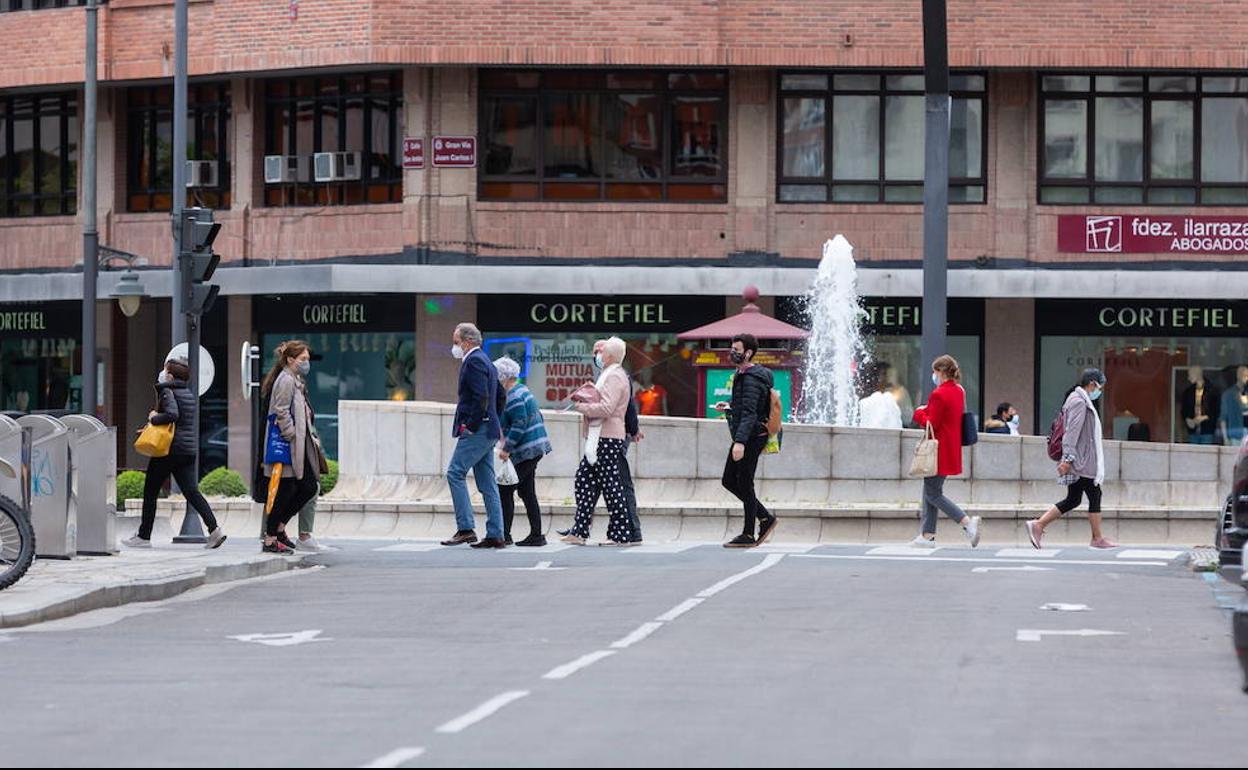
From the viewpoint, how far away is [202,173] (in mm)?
39281

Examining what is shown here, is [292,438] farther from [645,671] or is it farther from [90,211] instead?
[90,211]

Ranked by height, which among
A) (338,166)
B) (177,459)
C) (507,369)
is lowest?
(177,459)

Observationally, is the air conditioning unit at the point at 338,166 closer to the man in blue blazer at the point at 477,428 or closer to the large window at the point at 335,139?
the large window at the point at 335,139

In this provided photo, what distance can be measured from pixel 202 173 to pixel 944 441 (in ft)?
66.8

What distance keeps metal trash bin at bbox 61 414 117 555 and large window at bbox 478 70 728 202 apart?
60.7ft

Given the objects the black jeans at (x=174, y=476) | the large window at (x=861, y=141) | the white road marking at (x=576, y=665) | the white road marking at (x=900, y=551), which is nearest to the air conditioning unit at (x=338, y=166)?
the large window at (x=861, y=141)

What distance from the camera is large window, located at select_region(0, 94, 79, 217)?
40500 mm

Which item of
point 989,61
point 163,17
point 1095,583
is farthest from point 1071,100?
point 1095,583

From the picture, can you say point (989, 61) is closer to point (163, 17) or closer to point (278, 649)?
point (163, 17)

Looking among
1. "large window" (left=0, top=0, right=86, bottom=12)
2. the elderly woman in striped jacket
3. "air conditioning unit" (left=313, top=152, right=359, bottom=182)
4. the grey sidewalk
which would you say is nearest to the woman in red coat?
the elderly woman in striped jacket

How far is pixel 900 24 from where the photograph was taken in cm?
3619

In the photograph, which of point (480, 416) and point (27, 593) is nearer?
point (27, 593)

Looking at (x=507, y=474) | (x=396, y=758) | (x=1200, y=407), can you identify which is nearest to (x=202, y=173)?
(x=1200, y=407)

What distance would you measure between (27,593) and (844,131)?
2315 cm
